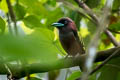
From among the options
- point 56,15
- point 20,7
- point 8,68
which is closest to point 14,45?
point 8,68

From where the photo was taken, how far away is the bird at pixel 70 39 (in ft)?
10.3

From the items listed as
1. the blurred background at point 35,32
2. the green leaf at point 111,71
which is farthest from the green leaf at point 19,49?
the green leaf at point 111,71

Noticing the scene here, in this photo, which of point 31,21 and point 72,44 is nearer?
point 31,21

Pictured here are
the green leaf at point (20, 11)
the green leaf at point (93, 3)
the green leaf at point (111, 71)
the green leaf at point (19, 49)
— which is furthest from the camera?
the green leaf at point (93, 3)

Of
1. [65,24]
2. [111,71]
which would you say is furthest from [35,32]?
[65,24]

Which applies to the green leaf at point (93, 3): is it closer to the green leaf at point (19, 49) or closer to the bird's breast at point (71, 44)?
the bird's breast at point (71, 44)

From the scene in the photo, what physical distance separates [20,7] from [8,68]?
0.94 m

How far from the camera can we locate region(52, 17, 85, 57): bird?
3.12 m

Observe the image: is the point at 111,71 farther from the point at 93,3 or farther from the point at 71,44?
the point at 71,44

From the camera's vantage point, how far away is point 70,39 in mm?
3186

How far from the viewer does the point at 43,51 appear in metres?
0.69

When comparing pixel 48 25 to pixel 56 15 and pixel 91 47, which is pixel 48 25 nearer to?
pixel 56 15

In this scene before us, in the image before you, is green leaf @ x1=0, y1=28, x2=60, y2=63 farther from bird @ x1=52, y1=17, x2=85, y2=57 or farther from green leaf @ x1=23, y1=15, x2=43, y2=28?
bird @ x1=52, y1=17, x2=85, y2=57

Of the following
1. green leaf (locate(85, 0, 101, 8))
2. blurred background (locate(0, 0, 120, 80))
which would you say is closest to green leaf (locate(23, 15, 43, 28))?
blurred background (locate(0, 0, 120, 80))
